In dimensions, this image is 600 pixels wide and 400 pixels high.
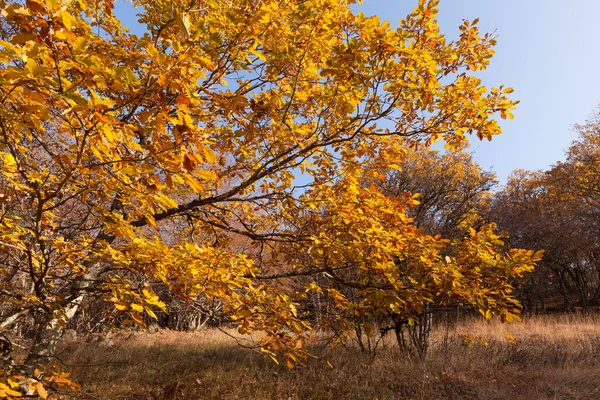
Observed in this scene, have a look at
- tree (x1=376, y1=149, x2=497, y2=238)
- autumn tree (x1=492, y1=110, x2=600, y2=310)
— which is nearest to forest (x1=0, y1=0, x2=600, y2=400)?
tree (x1=376, y1=149, x2=497, y2=238)

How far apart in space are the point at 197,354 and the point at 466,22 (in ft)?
31.3

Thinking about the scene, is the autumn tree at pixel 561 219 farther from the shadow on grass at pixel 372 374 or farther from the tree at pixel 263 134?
the tree at pixel 263 134

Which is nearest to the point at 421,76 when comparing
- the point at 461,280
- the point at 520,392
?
the point at 461,280

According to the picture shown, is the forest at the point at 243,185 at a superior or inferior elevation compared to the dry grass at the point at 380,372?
superior

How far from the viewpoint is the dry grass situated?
5723 mm

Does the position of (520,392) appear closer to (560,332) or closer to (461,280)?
(461,280)

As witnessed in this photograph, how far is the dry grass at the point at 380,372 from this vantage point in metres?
5.72

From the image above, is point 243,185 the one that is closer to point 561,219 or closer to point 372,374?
point 372,374

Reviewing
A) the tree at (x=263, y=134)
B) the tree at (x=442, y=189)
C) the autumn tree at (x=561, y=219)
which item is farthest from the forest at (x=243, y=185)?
the autumn tree at (x=561, y=219)

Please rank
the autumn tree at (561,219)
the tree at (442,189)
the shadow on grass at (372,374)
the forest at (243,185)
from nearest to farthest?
the forest at (243,185) → the shadow on grass at (372,374) → the tree at (442,189) → the autumn tree at (561,219)

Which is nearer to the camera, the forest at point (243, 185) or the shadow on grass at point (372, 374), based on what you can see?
the forest at point (243, 185)

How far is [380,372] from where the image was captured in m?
6.31

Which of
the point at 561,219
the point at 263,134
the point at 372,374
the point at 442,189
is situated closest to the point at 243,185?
the point at 263,134

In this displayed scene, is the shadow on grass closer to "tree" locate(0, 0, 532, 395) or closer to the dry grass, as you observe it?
the dry grass
